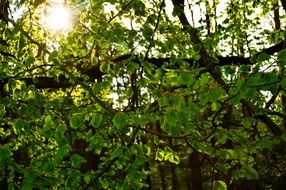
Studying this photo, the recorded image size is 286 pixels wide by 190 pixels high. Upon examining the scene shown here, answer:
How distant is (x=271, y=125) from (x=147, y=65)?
174 centimetres

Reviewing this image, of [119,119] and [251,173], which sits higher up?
[119,119]

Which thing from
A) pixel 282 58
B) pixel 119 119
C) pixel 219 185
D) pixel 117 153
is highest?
pixel 282 58

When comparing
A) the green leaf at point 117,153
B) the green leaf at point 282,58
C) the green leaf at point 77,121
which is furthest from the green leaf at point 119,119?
the green leaf at point 282,58

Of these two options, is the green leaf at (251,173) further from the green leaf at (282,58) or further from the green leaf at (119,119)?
the green leaf at (119,119)

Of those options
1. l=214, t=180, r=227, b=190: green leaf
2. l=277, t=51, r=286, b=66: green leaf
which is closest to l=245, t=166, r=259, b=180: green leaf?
l=214, t=180, r=227, b=190: green leaf

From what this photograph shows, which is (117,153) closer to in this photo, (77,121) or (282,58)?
(77,121)

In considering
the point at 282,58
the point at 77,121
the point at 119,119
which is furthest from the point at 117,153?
the point at 282,58

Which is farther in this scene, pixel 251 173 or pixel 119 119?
pixel 251 173

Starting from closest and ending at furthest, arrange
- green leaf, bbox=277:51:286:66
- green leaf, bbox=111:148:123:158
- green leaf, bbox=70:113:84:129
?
green leaf, bbox=277:51:286:66, green leaf, bbox=70:113:84:129, green leaf, bbox=111:148:123:158

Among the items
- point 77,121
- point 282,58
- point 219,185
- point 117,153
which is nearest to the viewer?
point 282,58

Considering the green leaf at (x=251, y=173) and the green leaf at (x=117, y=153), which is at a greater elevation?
the green leaf at (x=117, y=153)

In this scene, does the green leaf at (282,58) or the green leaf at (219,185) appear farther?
the green leaf at (219,185)

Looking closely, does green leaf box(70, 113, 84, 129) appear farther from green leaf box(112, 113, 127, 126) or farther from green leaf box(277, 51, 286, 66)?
green leaf box(277, 51, 286, 66)

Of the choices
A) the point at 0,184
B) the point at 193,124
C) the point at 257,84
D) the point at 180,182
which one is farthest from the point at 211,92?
the point at 180,182
